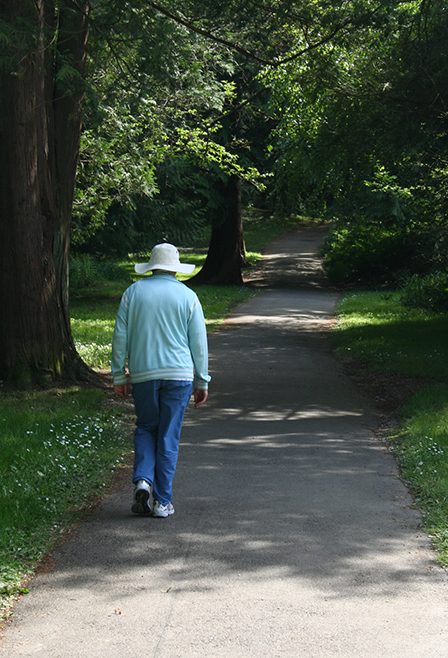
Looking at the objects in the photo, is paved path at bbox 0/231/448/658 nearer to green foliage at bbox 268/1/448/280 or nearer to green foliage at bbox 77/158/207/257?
green foliage at bbox 268/1/448/280

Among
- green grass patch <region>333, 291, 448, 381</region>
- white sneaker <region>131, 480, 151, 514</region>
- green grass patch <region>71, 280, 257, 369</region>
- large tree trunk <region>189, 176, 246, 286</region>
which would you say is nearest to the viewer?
white sneaker <region>131, 480, 151, 514</region>

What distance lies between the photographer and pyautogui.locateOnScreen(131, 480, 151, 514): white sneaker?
211 inches

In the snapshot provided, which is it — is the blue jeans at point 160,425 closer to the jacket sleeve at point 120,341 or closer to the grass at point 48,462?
the jacket sleeve at point 120,341

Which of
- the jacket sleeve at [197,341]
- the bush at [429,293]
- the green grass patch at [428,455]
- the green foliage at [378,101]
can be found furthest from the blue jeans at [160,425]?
the bush at [429,293]

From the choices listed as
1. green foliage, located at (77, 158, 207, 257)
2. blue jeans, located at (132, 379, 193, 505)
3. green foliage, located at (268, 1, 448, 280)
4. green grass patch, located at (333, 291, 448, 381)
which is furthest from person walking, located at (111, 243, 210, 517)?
green foliage, located at (77, 158, 207, 257)

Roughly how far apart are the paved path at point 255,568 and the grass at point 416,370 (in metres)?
0.18

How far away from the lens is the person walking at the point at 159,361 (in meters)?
5.49

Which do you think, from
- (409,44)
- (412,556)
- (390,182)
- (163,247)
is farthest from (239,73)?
(412,556)

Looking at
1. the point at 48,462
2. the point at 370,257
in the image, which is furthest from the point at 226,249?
the point at 48,462

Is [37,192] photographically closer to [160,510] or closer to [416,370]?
[160,510]

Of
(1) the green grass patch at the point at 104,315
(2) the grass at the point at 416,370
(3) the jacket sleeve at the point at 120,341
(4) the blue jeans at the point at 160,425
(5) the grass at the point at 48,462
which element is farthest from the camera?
(1) the green grass patch at the point at 104,315

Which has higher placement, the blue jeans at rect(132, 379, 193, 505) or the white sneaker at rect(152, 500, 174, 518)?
the blue jeans at rect(132, 379, 193, 505)

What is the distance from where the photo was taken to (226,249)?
96.1ft

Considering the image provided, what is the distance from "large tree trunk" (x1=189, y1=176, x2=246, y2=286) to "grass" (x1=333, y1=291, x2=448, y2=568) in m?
6.50
